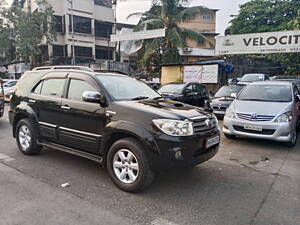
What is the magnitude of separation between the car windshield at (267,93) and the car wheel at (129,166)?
14.5ft

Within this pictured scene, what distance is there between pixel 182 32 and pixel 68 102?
15.6 meters

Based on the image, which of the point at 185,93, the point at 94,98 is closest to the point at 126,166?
the point at 94,98

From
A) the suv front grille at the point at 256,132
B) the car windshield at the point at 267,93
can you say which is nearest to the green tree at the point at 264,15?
the car windshield at the point at 267,93

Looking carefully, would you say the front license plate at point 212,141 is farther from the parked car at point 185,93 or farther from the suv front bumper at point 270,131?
the parked car at point 185,93

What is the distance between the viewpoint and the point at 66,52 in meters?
27.9

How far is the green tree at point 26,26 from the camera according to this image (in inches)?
874

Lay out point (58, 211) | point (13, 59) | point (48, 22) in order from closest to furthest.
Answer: point (58, 211) < point (48, 22) < point (13, 59)

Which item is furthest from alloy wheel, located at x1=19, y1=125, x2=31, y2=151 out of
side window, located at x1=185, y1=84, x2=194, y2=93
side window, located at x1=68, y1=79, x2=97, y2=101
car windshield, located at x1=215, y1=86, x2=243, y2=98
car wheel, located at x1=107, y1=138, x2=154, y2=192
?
car windshield, located at x1=215, y1=86, x2=243, y2=98

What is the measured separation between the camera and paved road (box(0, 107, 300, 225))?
2850 millimetres

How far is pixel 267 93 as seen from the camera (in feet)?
22.1

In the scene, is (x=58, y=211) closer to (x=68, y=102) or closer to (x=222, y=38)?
(x=68, y=102)

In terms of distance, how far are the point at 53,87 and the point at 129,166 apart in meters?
2.33

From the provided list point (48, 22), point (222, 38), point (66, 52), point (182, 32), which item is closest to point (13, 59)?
point (66, 52)

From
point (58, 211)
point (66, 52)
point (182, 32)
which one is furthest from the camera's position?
point (66, 52)
